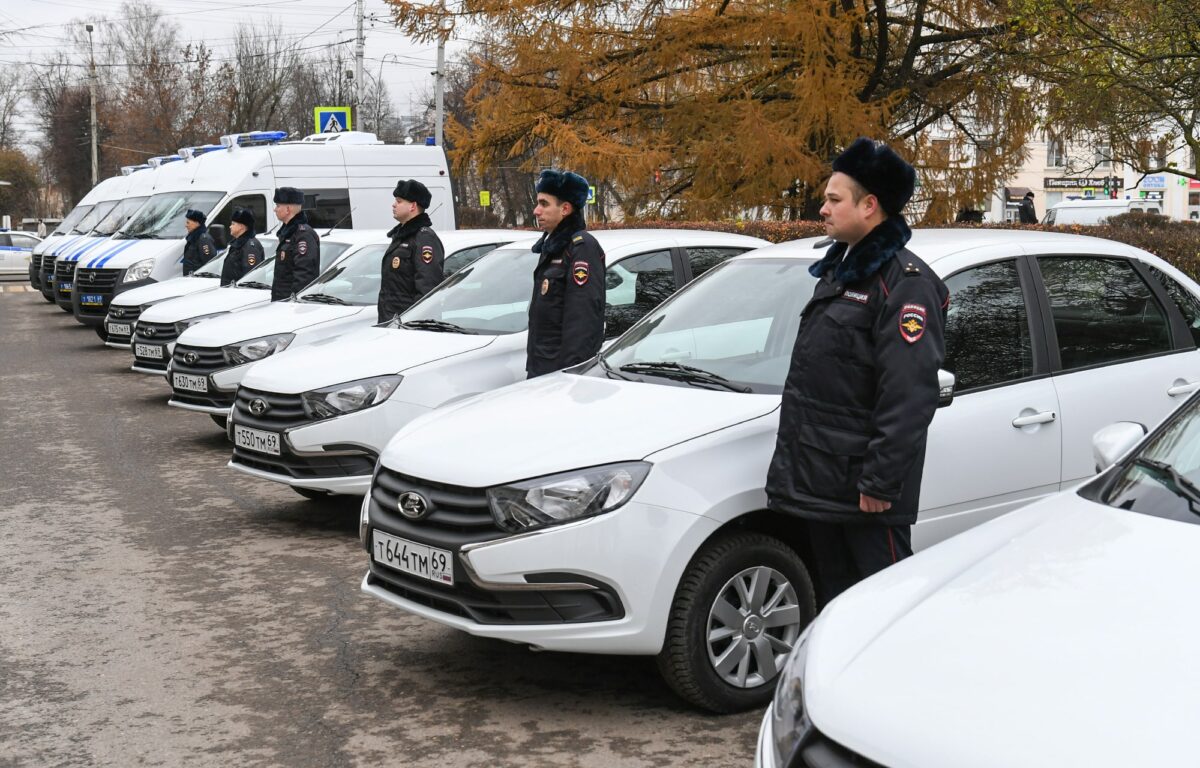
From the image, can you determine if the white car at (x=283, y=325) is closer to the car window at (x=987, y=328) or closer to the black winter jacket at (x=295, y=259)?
the black winter jacket at (x=295, y=259)

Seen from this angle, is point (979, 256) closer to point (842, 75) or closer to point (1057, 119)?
point (1057, 119)

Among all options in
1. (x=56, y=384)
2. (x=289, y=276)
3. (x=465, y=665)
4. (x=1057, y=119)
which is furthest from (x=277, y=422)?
(x=1057, y=119)

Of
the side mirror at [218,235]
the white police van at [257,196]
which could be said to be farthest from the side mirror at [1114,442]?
the white police van at [257,196]

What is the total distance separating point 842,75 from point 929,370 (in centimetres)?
1362

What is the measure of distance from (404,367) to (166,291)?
8.85m

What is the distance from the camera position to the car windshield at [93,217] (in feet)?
75.4

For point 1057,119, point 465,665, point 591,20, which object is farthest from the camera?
point 591,20

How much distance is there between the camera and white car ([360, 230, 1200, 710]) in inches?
163

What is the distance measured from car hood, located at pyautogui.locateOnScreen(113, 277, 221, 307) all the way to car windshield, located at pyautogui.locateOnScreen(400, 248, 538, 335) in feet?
22.7

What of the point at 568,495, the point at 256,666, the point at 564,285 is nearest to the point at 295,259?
the point at 564,285

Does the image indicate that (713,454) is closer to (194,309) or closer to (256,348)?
(256,348)

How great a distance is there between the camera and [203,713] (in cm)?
449

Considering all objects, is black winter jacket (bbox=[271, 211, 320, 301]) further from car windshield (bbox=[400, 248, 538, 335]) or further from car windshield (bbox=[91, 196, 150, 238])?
car windshield (bbox=[91, 196, 150, 238])

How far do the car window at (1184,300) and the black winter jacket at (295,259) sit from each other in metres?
7.36
